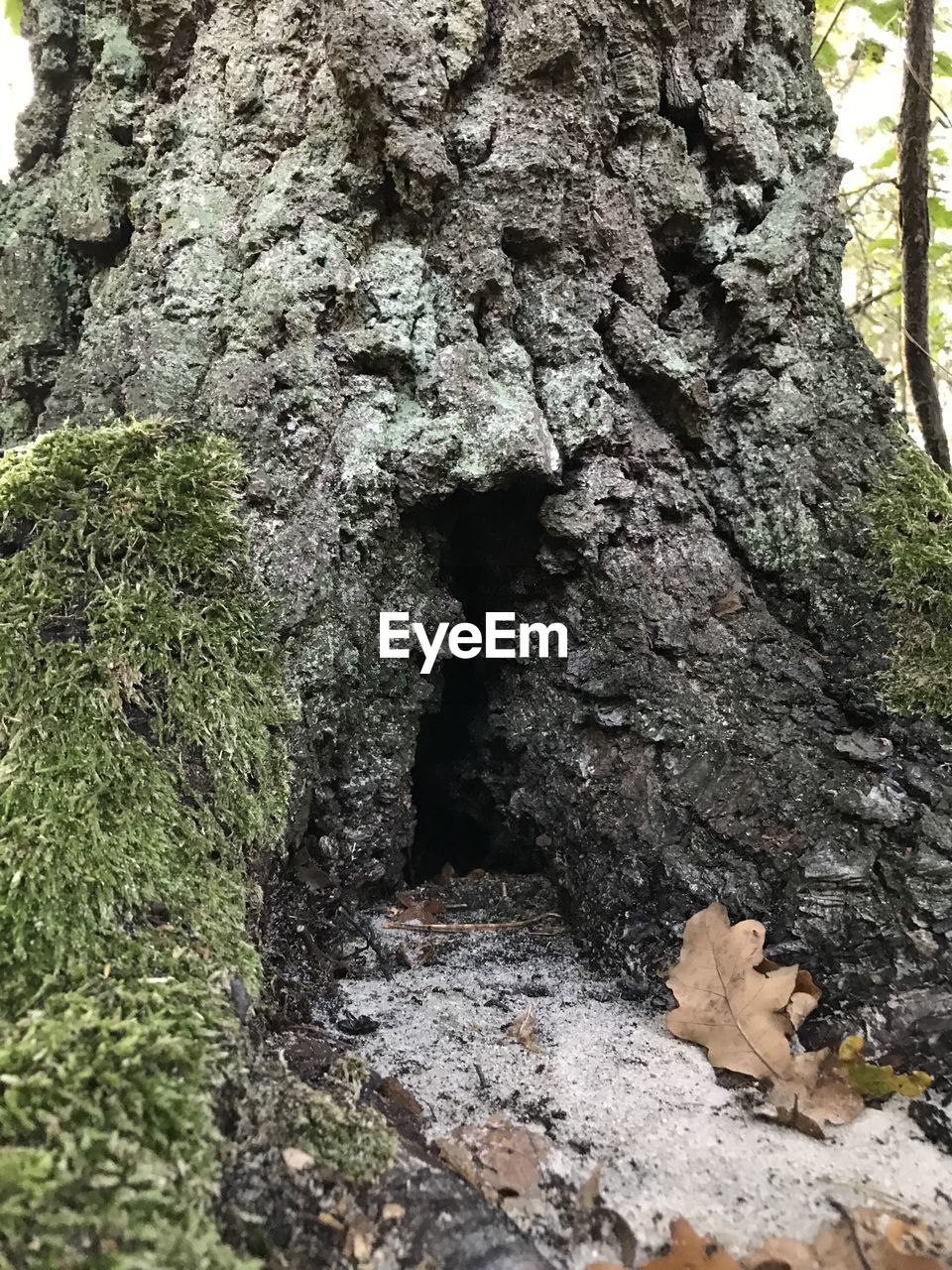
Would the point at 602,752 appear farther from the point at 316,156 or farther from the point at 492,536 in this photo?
the point at 316,156

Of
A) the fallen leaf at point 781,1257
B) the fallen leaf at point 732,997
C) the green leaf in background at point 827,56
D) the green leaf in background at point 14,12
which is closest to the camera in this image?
the fallen leaf at point 781,1257

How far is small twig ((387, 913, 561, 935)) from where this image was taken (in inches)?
75.7

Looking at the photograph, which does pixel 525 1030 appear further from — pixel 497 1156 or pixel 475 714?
pixel 475 714

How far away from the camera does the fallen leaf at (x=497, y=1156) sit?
1165 millimetres

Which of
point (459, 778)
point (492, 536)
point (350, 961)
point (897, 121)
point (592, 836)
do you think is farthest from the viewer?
point (897, 121)

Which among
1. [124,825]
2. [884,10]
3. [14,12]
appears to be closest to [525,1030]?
[124,825]

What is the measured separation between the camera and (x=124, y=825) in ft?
4.48

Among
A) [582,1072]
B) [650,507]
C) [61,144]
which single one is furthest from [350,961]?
[61,144]

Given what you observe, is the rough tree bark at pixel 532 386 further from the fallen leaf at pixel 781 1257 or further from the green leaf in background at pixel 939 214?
the green leaf in background at pixel 939 214

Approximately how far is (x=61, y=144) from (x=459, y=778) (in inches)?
82.6

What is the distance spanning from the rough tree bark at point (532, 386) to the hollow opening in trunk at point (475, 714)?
0.01 meters

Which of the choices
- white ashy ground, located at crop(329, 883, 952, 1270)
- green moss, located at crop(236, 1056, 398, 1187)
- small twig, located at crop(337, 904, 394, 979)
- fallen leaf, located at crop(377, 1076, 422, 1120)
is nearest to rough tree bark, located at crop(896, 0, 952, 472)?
white ashy ground, located at crop(329, 883, 952, 1270)

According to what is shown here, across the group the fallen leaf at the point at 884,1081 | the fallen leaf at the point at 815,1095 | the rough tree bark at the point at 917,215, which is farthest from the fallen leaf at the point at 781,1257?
the rough tree bark at the point at 917,215

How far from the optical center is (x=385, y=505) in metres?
1.86
